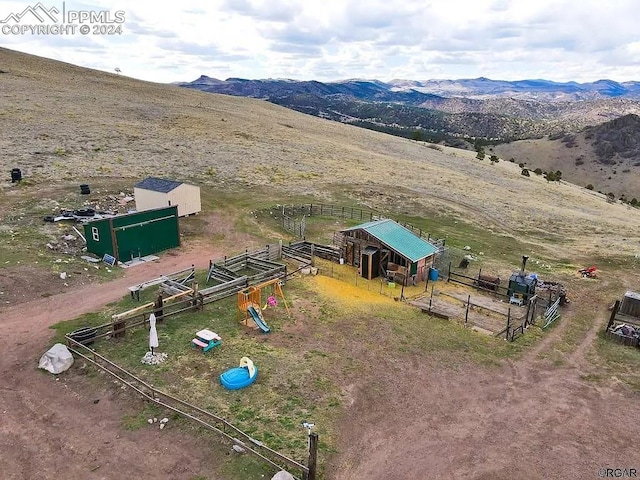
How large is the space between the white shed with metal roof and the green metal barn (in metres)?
4.39

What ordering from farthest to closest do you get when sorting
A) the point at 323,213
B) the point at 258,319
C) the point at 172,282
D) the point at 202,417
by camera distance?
the point at 323,213 < the point at 172,282 < the point at 258,319 < the point at 202,417

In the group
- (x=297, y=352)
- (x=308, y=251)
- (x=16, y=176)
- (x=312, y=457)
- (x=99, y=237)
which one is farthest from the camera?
→ (x=16, y=176)

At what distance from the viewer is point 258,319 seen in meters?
20.2

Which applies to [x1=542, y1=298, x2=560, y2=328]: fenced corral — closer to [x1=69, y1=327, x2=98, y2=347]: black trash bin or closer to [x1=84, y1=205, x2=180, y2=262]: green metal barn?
[x1=69, y1=327, x2=98, y2=347]: black trash bin

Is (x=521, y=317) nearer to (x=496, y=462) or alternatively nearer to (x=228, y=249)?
(x=496, y=462)

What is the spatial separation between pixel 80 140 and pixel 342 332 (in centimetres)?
4387

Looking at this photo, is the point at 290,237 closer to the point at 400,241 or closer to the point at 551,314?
the point at 400,241

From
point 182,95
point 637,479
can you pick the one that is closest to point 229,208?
point 637,479

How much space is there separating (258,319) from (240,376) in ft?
14.6

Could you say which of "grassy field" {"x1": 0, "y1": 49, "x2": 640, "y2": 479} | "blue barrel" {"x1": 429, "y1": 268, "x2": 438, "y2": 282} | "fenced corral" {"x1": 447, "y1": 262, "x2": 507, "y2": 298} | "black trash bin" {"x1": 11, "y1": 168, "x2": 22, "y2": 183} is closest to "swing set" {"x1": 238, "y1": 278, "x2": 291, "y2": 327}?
"grassy field" {"x1": 0, "y1": 49, "x2": 640, "y2": 479}

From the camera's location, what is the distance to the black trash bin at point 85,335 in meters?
17.7

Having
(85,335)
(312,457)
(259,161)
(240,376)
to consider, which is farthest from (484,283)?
(259,161)

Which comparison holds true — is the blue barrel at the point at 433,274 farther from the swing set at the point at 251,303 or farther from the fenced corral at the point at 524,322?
the swing set at the point at 251,303

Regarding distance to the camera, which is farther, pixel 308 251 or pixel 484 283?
pixel 308 251
